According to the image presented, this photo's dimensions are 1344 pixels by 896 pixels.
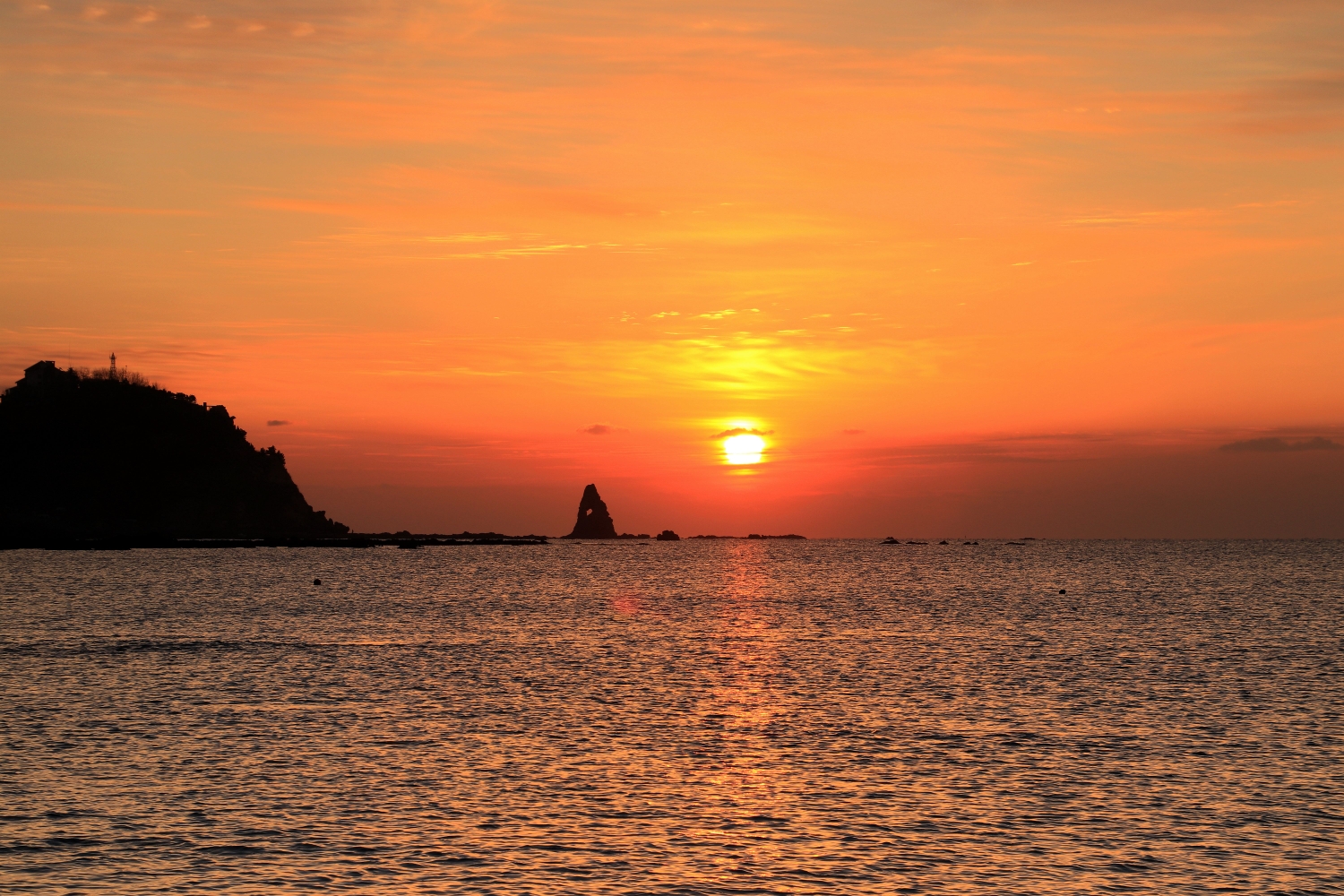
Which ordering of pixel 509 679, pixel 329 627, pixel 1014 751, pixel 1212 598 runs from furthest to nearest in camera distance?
pixel 1212 598 < pixel 329 627 < pixel 509 679 < pixel 1014 751

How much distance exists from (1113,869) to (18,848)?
2595cm

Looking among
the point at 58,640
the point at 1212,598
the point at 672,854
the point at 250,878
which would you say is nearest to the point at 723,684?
the point at 672,854

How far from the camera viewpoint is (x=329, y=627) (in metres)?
93.9

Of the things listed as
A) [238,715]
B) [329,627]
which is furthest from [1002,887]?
[329,627]

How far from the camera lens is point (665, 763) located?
37562 millimetres

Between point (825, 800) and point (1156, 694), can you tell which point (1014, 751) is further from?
point (1156, 694)

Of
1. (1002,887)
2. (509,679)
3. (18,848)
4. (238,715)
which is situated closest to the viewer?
(1002,887)

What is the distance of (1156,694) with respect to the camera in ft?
181

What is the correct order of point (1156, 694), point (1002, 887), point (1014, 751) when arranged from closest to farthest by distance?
point (1002, 887), point (1014, 751), point (1156, 694)

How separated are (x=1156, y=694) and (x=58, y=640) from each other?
6776 cm

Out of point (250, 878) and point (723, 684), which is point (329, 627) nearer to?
point (723, 684)

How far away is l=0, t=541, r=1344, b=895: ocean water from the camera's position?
86.6 ft

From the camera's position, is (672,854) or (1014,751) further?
(1014,751)

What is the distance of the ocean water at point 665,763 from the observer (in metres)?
26.4
